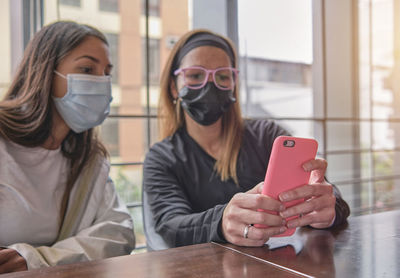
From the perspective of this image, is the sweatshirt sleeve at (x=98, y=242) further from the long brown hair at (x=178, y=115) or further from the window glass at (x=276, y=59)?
the window glass at (x=276, y=59)

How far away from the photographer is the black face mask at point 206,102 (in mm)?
1421

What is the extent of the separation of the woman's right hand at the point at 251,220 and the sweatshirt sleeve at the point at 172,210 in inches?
1.9

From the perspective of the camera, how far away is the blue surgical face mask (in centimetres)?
134

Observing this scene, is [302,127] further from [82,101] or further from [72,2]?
[82,101]

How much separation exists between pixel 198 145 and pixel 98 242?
55 cm

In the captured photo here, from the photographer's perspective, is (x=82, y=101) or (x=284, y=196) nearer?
(x=284, y=196)

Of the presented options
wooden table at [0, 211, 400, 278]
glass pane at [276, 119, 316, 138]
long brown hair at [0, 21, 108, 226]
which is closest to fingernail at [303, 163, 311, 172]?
wooden table at [0, 211, 400, 278]


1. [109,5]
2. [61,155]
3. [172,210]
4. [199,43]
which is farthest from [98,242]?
[109,5]

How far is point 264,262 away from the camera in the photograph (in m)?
0.67

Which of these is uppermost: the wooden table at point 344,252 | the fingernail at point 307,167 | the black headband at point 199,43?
the black headband at point 199,43

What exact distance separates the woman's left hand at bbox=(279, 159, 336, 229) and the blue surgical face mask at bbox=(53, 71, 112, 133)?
0.88 meters

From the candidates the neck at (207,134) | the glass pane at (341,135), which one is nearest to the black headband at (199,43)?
the neck at (207,134)

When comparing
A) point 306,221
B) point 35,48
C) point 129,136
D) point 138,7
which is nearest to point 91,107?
point 35,48

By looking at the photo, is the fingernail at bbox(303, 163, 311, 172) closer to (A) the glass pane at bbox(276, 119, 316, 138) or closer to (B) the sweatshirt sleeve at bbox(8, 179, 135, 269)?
(B) the sweatshirt sleeve at bbox(8, 179, 135, 269)
